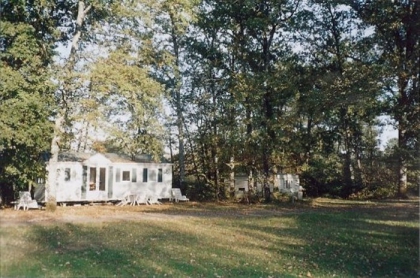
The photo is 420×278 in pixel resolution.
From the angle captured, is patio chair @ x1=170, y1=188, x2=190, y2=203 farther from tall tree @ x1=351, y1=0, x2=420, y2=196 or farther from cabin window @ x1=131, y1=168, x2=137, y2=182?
tall tree @ x1=351, y1=0, x2=420, y2=196

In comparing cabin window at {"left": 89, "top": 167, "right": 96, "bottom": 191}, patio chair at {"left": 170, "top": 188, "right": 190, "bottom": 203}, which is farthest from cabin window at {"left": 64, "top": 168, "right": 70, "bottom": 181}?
patio chair at {"left": 170, "top": 188, "right": 190, "bottom": 203}

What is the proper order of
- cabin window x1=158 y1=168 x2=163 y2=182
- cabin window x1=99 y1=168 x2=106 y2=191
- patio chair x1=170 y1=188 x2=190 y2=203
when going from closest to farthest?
1. cabin window x1=99 y1=168 x2=106 y2=191
2. patio chair x1=170 y1=188 x2=190 y2=203
3. cabin window x1=158 y1=168 x2=163 y2=182

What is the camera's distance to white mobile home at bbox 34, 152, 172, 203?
2103 centimetres

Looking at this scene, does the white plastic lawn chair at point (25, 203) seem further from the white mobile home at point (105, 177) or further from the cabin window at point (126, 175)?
the cabin window at point (126, 175)

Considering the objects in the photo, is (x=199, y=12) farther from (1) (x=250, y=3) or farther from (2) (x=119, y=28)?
(2) (x=119, y=28)

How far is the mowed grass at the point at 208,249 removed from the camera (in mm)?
7988

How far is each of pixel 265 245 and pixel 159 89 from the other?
9173mm

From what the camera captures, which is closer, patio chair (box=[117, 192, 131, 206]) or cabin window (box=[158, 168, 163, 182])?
patio chair (box=[117, 192, 131, 206])

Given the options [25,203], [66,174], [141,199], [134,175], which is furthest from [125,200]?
[25,203]

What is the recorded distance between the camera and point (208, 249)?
9.94 m

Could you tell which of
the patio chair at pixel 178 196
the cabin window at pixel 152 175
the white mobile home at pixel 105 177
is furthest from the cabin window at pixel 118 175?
the patio chair at pixel 178 196

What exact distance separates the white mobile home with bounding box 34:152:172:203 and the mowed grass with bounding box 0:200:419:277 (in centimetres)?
835

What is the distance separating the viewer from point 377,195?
26.5 meters

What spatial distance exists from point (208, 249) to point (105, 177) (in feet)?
45.9
